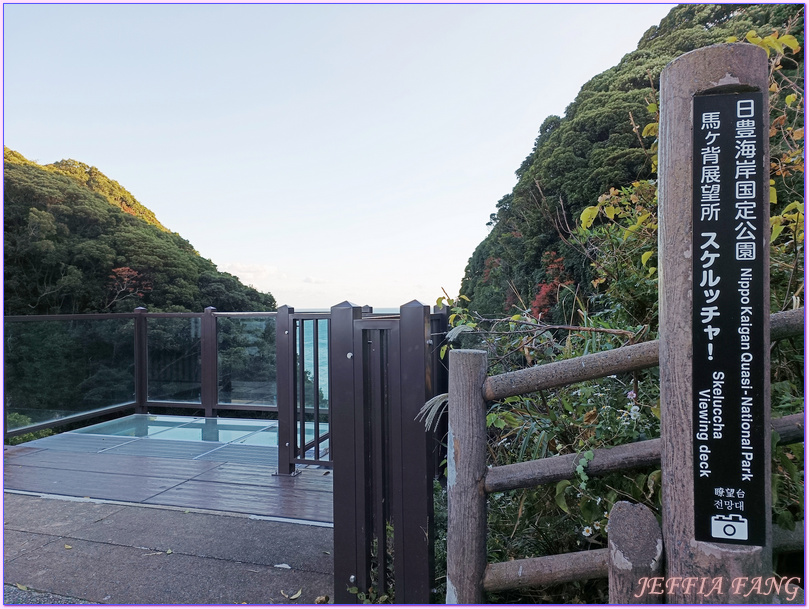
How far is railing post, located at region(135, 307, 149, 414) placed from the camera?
19.4ft

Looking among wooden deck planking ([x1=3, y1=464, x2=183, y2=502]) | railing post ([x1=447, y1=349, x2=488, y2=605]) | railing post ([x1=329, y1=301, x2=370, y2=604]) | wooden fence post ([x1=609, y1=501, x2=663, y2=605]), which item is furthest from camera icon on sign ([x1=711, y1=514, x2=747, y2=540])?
wooden deck planking ([x1=3, y1=464, x2=183, y2=502])

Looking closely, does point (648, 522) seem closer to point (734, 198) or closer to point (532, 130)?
point (734, 198)

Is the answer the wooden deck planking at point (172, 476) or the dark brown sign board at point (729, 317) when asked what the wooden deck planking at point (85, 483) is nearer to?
the wooden deck planking at point (172, 476)

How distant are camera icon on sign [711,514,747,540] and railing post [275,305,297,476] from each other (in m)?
3.11

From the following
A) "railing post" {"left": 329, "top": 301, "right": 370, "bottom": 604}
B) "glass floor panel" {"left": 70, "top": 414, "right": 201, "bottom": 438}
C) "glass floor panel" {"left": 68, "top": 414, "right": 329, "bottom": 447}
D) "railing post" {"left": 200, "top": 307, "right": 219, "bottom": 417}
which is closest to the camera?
"railing post" {"left": 329, "top": 301, "right": 370, "bottom": 604}

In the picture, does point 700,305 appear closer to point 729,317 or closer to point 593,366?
point 729,317

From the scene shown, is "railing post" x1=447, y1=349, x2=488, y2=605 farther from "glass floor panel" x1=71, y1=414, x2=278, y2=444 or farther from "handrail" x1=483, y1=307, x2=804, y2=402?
"glass floor panel" x1=71, y1=414, x2=278, y2=444

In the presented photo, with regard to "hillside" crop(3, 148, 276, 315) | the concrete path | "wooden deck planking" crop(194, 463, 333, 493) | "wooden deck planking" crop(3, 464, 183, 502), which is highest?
"hillside" crop(3, 148, 276, 315)

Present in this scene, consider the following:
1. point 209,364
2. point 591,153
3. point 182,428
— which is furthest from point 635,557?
point 591,153

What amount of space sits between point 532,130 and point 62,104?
532 inches

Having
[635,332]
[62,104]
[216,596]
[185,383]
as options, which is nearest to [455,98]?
[185,383]

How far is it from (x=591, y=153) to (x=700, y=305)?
6.39 meters

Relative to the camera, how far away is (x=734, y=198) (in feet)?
3.81

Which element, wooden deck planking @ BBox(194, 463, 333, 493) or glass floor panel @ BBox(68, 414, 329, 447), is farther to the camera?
glass floor panel @ BBox(68, 414, 329, 447)
